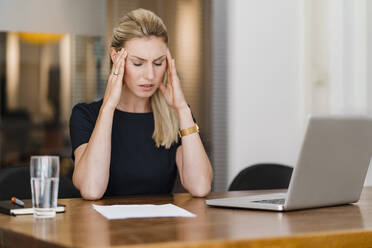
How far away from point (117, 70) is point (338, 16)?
53.1 inches

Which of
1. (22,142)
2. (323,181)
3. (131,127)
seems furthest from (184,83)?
(323,181)

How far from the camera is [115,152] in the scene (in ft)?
8.23

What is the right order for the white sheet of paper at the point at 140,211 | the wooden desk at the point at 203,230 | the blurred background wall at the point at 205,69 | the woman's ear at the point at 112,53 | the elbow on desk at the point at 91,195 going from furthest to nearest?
the blurred background wall at the point at 205,69, the woman's ear at the point at 112,53, the elbow on desk at the point at 91,195, the white sheet of paper at the point at 140,211, the wooden desk at the point at 203,230

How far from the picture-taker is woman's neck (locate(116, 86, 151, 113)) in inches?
104

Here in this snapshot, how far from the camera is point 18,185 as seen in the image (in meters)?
2.41

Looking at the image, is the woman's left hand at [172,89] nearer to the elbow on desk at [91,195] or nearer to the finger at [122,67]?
the finger at [122,67]

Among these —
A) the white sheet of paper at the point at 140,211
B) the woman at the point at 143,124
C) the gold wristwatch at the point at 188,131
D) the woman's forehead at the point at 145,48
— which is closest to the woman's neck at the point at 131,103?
the woman at the point at 143,124

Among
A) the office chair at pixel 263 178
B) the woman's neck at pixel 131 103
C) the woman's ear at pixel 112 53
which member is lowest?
the office chair at pixel 263 178

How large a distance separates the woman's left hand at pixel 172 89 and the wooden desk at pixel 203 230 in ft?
2.79

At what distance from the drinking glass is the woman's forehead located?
0.94 m

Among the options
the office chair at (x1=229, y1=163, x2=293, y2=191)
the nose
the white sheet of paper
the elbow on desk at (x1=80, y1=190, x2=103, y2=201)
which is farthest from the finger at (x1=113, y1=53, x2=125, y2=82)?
the office chair at (x1=229, y1=163, x2=293, y2=191)

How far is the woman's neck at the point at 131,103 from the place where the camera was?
8.68 ft

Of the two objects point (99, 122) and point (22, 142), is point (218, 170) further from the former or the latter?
point (99, 122)

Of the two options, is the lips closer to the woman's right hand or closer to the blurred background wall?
the woman's right hand
